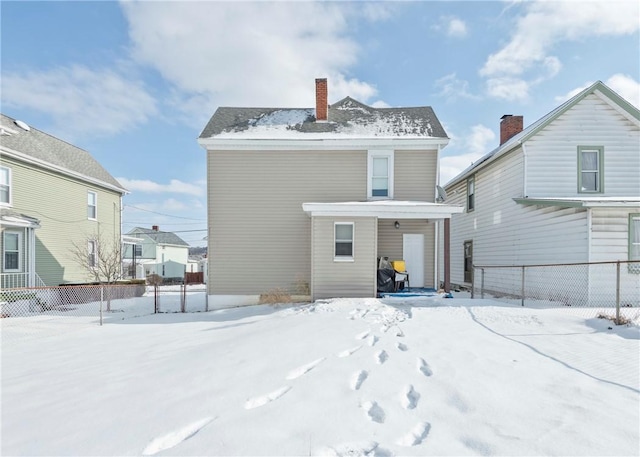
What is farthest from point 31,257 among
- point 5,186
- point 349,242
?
point 349,242

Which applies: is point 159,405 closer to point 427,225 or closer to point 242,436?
point 242,436

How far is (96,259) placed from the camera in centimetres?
1838

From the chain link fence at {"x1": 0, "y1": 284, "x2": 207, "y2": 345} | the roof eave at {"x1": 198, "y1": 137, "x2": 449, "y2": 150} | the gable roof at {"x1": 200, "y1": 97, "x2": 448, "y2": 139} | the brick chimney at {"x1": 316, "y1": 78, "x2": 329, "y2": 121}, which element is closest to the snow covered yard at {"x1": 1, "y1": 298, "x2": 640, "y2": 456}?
the chain link fence at {"x1": 0, "y1": 284, "x2": 207, "y2": 345}

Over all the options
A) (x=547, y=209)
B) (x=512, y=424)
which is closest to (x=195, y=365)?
(x=512, y=424)

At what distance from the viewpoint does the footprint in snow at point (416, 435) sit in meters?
2.97

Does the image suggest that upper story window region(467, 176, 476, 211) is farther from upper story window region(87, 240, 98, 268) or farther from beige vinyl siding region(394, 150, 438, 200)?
upper story window region(87, 240, 98, 268)

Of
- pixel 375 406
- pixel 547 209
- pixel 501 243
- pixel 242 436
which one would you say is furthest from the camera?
pixel 501 243

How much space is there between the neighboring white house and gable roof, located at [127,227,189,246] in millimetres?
39633

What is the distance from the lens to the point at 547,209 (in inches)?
473

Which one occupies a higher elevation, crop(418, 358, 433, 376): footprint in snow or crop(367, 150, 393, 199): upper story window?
crop(367, 150, 393, 199): upper story window

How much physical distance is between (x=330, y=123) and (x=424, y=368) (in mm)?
11868

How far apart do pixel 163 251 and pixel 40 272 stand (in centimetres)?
2840

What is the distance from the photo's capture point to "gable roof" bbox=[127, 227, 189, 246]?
42.6 meters

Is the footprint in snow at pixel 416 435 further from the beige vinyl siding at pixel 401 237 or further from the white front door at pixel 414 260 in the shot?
the white front door at pixel 414 260
